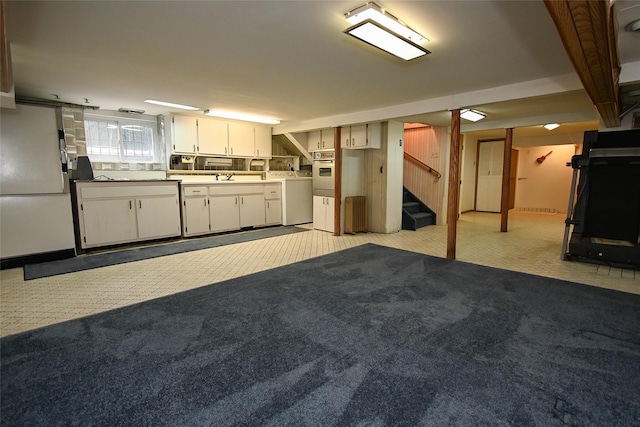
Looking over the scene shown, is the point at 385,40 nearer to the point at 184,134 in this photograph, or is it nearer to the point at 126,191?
the point at 126,191

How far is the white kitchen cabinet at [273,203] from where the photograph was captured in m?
6.99

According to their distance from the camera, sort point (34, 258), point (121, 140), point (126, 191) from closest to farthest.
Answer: point (34, 258) < point (126, 191) < point (121, 140)

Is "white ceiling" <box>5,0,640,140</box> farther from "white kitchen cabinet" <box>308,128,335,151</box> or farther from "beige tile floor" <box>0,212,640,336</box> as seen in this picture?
"beige tile floor" <box>0,212,640,336</box>

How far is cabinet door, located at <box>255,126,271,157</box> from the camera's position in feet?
23.5

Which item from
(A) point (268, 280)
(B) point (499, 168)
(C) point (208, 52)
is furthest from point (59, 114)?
(B) point (499, 168)

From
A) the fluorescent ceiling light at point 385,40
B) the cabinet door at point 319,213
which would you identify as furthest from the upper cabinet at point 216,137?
the fluorescent ceiling light at point 385,40

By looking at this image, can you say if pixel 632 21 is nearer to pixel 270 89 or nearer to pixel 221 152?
pixel 270 89

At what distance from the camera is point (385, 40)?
2604 mm

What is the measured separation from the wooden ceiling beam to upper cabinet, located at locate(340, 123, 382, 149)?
3.54m

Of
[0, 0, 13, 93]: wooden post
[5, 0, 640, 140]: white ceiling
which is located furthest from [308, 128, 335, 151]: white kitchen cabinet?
[0, 0, 13, 93]: wooden post

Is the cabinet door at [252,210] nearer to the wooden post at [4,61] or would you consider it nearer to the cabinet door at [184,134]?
the cabinet door at [184,134]

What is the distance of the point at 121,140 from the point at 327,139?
13.4 feet

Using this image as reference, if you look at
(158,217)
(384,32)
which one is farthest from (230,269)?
(384,32)

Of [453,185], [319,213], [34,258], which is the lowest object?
[34,258]
